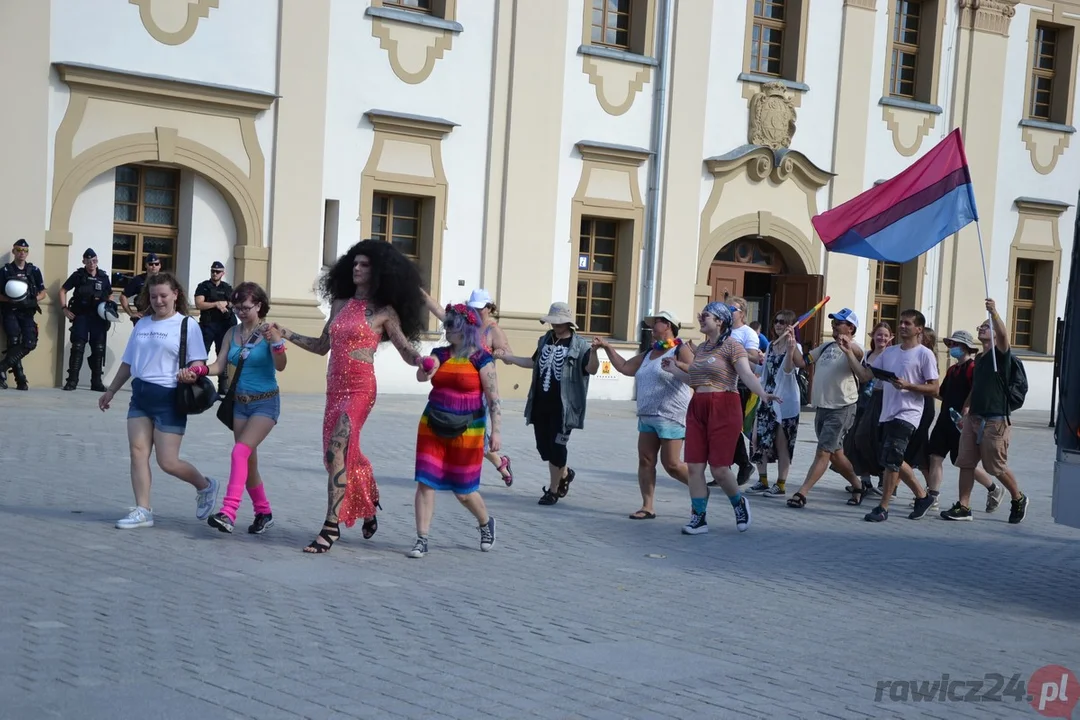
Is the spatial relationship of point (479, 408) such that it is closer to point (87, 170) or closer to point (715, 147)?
point (87, 170)

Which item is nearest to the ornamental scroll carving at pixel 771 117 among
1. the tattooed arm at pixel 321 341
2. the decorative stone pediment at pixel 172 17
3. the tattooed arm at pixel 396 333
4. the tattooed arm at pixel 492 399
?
the decorative stone pediment at pixel 172 17

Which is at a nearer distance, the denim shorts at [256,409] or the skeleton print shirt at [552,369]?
the denim shorts at [256,409]

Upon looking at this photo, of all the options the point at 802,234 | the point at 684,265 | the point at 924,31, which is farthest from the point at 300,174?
the point at 924,31

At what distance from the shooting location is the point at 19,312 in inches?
642

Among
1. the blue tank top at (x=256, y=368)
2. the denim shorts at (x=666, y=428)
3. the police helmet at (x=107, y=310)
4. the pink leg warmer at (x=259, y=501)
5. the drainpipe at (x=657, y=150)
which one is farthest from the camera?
the drainpipe at (x=657, y=150)

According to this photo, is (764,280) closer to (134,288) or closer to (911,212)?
(134,288)

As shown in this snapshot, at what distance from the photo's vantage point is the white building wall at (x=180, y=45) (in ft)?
55.2

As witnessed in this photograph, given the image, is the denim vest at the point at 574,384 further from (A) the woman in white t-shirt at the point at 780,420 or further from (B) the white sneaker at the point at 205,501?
(B) the white sneaker at the point at 205,501

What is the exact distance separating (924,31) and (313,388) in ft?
45.4

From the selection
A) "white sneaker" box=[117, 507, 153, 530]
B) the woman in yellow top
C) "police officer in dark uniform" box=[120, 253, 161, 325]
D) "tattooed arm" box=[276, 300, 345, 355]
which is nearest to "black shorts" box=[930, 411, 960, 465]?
the woman in yellow top

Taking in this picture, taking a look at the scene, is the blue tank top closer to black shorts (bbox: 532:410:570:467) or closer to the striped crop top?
black shorts (bbox: 532:410:570:467)

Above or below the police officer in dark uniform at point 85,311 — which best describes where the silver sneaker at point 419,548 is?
below

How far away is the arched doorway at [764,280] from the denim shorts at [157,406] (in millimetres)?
15875

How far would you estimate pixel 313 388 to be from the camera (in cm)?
1909
